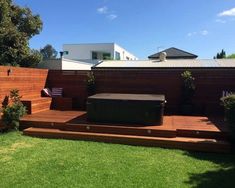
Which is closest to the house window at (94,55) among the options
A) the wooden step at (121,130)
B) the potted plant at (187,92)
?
the potted plant at (187,92)

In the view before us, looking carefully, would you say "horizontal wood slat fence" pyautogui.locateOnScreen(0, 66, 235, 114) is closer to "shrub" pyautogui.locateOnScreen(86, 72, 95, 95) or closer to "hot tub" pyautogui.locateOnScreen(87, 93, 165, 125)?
"shrub" pyautogui.locateOnScreen(86, 72, 95, 95)

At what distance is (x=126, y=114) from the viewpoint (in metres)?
7.79

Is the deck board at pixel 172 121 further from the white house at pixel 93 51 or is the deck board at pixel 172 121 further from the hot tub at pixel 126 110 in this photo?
the white house at pixel 93 51

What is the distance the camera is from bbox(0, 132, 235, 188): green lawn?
4.56 metres

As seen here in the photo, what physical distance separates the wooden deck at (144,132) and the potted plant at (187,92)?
1.35 metres

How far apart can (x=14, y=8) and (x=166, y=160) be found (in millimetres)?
12197

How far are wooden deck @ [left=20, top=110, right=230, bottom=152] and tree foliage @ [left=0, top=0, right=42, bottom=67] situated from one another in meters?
5.87

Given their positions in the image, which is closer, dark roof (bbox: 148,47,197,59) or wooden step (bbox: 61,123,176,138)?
wooden step (bbox: 61,123,176,138)

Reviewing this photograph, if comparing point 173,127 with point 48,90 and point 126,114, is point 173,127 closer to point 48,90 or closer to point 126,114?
point 126,114

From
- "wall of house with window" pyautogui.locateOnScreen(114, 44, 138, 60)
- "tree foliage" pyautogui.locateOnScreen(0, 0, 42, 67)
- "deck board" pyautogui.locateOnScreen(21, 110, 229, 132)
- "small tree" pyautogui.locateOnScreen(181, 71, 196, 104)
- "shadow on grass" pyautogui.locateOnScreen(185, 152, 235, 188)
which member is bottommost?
"shadow on grass" pyautogui.locateOnScreen(185, 152, 235, 188)

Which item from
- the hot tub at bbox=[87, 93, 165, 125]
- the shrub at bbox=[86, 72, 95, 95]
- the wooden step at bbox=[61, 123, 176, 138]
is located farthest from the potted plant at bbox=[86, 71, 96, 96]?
the wooden step at bbox=[61, 123, 176, 138]

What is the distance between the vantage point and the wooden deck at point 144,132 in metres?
6.60

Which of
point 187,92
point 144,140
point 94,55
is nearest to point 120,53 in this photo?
point 94,55

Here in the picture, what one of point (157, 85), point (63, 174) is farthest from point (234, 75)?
point (63, 174)
